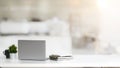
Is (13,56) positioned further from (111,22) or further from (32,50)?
(111,22)

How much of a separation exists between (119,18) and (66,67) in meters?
1.66

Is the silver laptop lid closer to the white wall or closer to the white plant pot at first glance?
the white plant pot

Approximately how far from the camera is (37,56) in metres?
1.42

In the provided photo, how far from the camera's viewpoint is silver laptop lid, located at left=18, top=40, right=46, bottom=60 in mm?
1396

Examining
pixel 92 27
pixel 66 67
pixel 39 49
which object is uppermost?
pixel 92 27

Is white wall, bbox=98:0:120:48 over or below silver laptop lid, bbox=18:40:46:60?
over

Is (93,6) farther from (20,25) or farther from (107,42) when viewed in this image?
(20,25)

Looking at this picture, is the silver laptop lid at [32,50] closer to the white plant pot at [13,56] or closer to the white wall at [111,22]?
the white plant pot at [13,56]

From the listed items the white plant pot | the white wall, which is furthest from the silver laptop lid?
the white wall

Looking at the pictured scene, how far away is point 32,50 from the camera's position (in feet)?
4.62

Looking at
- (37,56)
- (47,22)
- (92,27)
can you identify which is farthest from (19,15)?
(37,56)

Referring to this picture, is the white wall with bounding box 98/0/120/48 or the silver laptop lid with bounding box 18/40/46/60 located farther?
the white wall with bounding box 98/0/120/48

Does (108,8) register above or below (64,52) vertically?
above

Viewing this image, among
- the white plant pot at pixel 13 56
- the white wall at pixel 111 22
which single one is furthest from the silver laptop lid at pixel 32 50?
the white wall at pixel 111 22
